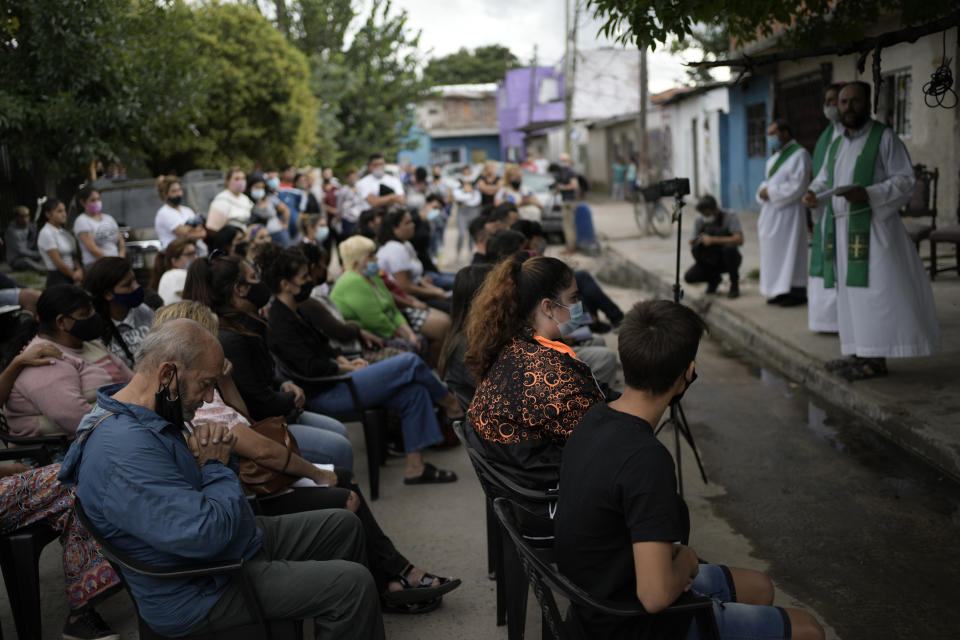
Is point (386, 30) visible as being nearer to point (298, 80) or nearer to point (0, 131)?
point (298, 80)

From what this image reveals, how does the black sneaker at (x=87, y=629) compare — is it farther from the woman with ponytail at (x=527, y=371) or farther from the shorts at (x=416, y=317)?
the shorts at (x=416, y=317)

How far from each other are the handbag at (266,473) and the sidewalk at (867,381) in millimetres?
3548

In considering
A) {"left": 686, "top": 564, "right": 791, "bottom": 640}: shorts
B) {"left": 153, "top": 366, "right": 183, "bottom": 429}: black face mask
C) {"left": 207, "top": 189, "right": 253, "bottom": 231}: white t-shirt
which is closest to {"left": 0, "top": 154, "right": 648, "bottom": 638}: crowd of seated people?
{"left": 153, "top": 366, "right": 183, "bottom": 429}: black face mask

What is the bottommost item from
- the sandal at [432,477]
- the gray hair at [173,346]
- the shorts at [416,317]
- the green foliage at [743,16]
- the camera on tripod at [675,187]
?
the sandal at [432,477]

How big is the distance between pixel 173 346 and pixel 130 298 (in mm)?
2502

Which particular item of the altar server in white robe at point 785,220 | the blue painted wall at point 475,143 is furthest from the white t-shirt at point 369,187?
the blue painted wall at point 475,143

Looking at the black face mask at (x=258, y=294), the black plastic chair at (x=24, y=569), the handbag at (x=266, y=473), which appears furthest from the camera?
the black face mask at (x=258, y=294)

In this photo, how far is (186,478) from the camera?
273cm

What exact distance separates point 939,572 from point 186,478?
3.13 metres

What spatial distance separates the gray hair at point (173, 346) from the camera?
282cm

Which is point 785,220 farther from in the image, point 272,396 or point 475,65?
point 475,65

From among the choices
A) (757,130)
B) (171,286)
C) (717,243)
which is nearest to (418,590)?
(171,286)

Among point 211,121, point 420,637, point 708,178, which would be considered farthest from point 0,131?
point 708,178

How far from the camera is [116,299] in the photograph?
504 cm
